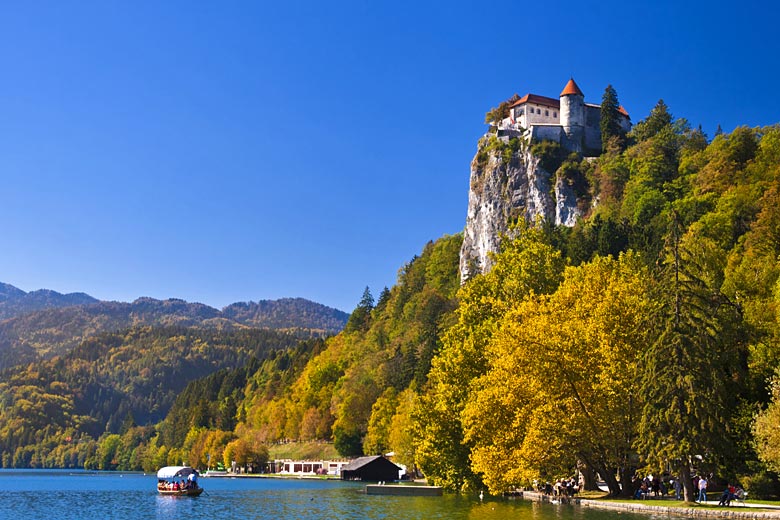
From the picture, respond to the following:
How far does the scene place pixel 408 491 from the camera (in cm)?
7056

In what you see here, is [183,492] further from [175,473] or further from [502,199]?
[502,199]

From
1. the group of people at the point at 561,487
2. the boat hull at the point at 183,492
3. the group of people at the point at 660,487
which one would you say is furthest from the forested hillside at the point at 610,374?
the boat hull at the point at 183,492

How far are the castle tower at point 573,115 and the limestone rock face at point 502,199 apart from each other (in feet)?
27.5

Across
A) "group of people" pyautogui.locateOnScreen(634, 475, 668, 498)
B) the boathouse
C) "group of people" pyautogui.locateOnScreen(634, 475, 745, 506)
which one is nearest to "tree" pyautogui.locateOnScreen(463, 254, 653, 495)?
"group of people" pyautogui.locateOnScreen(634, 475, 668, 498)

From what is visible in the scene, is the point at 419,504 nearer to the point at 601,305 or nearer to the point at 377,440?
the point at 601,305

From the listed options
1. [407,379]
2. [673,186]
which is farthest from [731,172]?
[407,379]

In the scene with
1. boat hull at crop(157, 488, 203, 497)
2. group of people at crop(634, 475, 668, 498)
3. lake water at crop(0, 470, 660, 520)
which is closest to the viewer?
lake water at crop(0, 470, 660, 520)

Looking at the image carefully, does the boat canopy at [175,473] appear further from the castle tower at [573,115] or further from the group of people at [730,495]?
the castle tower at [573,115]

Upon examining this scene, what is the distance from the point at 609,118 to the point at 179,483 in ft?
315

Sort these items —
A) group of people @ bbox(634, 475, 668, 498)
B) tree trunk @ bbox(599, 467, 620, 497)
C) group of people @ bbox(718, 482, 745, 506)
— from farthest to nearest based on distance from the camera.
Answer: tree trunk @ bbox(599, 467, 620, 497) < group of people @ bbox(634, 475, 668, 498) < group of people @ bbox(718, 482, 745, 506)

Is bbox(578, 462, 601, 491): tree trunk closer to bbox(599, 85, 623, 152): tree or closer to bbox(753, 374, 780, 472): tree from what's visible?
bbox(753, 374, 780, 472): tree

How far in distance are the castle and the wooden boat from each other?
85262mm

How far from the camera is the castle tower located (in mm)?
143500

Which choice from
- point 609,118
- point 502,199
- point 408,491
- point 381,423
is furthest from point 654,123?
point 408,491
